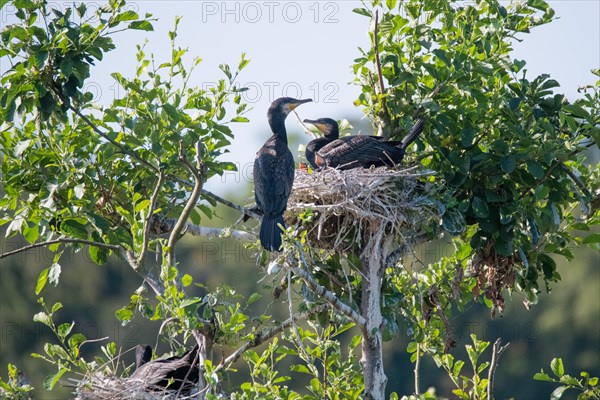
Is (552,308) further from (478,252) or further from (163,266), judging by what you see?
(163,266)

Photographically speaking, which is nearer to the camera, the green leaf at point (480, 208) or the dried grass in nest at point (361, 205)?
the green leaf at point (480, 208)

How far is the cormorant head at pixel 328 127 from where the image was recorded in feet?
29.2

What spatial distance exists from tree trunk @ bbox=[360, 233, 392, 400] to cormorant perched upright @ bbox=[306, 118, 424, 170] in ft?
2.39

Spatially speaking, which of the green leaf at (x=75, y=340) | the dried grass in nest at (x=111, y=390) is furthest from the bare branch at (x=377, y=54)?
the green leaf at (x=75, y=340)

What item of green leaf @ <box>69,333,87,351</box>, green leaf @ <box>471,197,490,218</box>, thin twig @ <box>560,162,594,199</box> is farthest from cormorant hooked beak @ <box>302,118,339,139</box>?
green leaf @ <box>69,333,87,351</box>

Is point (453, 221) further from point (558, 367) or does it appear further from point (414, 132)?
point (558, 367)

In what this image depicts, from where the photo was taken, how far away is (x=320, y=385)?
643cm

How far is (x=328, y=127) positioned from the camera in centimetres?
889

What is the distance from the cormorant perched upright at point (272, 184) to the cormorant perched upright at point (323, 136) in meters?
0.40

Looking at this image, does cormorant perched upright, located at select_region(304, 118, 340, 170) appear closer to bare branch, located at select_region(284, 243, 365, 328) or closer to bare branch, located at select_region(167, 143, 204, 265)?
bare branch, located at select_region(284, 243, 365, 328)

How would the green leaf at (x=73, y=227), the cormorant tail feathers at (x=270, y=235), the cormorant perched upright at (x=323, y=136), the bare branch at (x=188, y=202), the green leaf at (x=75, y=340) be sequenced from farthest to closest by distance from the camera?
1. the cormorant perched upright at (x=323, y=136)
2. the cormorant tail feathers at (x=270, y=235)
3. the green leaf at (x=73, y=227)
4. the green leaf at (x=75, y=340)
5. the bare branch at (x=188, y=202)

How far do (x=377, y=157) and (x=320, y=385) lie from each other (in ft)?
6.56

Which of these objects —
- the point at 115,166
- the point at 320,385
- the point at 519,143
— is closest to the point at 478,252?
the point at 519,143

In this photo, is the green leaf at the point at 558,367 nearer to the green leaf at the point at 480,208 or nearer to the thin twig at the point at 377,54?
the green leaf at the point at 480,208
